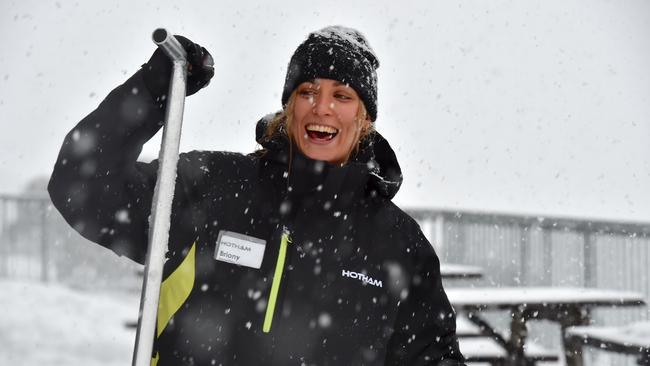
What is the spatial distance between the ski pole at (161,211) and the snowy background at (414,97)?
5362 millimetres

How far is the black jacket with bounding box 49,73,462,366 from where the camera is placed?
169cm

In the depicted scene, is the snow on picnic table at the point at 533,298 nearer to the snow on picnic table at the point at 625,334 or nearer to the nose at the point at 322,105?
the snow on picnic table at the point at 625,334

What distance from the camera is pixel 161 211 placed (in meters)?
1.58

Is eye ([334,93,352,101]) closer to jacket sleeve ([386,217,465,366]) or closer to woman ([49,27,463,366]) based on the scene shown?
woman ([49,27,463,366])

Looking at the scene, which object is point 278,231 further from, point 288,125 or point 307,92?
point 307,92

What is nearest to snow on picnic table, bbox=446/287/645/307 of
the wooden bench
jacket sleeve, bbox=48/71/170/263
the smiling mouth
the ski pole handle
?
the wooden bench

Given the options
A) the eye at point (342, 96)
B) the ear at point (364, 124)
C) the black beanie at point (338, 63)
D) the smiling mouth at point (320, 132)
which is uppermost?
the black beanie at point (338, 63)

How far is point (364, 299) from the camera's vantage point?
2.01 metres

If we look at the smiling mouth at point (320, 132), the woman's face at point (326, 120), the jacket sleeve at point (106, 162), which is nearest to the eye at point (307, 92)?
the woman's face at point (326, 120)

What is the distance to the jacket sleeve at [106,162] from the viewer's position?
1652 millimetres

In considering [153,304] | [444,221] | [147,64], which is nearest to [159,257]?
[153,304]

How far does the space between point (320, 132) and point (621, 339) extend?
2816 mm

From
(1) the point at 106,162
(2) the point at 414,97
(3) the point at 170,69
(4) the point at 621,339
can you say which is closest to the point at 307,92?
(3) the point at 170,69

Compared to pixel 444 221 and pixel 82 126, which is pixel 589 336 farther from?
pixel 444 221
